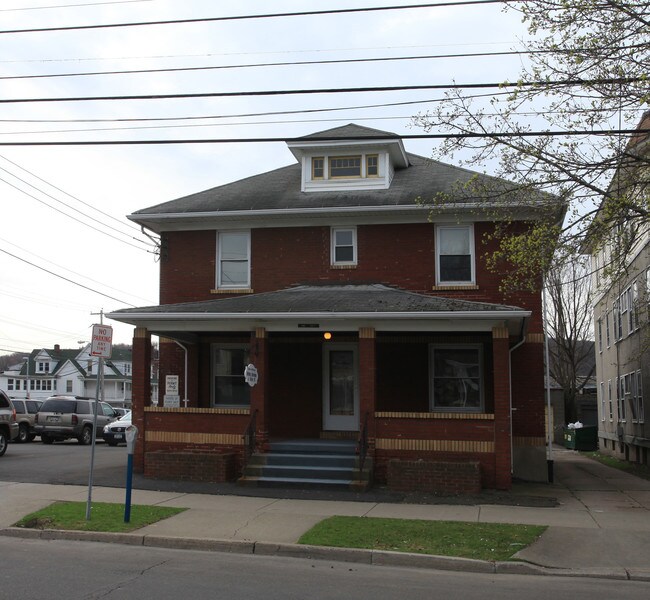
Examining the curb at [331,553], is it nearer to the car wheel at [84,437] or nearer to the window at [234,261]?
the window at [234,261]

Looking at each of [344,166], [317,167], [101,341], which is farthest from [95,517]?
[344,166]

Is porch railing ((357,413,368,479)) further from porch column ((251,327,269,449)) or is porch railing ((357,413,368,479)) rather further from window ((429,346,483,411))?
window ((429,346,483,411))

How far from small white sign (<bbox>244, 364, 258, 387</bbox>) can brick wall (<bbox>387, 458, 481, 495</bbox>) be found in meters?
3.22

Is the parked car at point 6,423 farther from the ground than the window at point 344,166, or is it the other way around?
the window at point 344,166

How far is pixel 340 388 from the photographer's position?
676 inches

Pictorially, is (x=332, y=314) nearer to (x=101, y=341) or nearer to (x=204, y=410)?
(x=204, y=410)

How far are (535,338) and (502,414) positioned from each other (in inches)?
140

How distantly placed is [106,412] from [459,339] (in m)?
19.7

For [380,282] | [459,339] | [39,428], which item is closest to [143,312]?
[380,282]

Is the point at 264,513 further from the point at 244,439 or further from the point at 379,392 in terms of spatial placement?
the point at 379,392

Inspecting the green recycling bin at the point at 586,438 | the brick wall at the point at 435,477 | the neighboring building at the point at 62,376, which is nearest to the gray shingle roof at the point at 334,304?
the brick wall at the point at 435,477

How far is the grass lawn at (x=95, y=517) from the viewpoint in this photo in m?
10.0

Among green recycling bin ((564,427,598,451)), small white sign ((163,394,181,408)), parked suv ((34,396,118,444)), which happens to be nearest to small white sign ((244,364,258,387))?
small white sign ((163,394,181,408))

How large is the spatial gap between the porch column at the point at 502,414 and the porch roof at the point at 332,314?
39 cm
